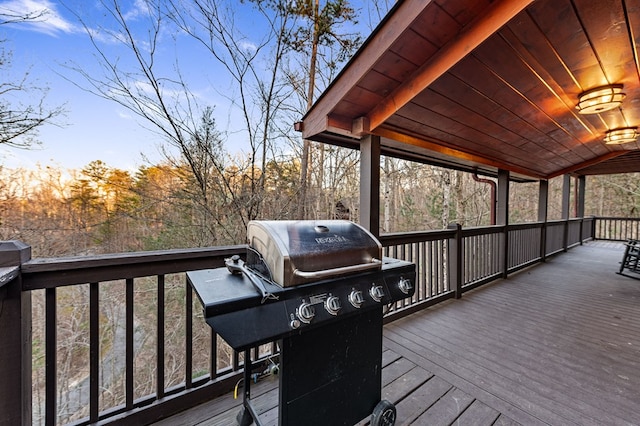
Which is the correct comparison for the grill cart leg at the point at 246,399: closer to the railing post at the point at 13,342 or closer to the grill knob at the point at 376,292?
the grill knob at the point at 376,292

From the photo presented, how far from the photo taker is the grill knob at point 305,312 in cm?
104

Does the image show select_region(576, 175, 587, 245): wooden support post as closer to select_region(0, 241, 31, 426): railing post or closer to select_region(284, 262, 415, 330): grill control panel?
select_region(284, 262, 415, 330): grill control panel

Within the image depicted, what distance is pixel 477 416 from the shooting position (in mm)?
1653

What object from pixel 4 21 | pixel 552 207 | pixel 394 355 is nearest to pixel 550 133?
pixel 394 355

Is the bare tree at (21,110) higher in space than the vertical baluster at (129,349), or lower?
higher

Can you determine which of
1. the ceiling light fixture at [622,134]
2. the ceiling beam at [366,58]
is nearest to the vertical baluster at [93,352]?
the ceiling beam at [366,58]

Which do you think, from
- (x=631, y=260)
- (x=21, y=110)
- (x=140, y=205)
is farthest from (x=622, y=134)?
(x=21, y=110)

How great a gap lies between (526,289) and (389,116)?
155 inches

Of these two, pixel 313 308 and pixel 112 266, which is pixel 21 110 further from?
pixel 313 308

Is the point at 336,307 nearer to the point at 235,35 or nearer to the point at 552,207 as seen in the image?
the point at 235,35

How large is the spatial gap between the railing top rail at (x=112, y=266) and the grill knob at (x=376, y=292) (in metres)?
1.09

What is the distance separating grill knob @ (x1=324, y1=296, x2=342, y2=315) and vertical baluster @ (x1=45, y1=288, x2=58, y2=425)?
1.47 meters

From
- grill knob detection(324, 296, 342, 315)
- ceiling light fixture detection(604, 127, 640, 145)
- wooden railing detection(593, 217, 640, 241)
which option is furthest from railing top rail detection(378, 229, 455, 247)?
wooden railing detection(593, 217, 640, 241)

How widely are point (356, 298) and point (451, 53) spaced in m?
1.79
